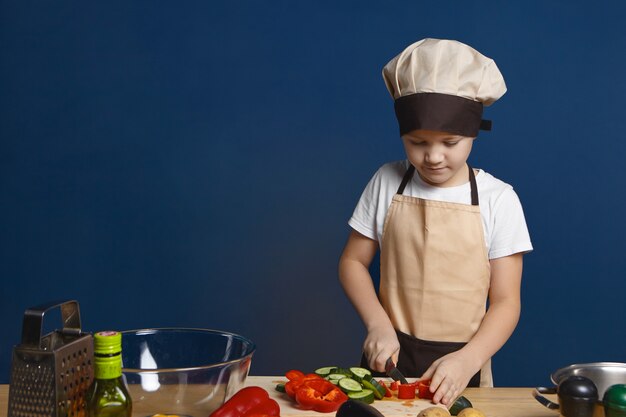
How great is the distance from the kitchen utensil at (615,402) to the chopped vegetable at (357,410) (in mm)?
328

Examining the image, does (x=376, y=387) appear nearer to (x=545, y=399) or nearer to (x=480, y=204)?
(x=545, y=399)

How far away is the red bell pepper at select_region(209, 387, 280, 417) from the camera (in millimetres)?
1174

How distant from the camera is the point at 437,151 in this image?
167 centimetres

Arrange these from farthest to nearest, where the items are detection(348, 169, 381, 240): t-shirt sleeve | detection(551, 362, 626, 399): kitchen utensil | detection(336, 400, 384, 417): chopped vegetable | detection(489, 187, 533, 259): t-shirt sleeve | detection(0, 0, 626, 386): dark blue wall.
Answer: detection(0, 0, 626, 386): dark blue wall
detection(348, 169, 381, 240): t-shirt sleeve
detection(489, 187, 533, 259): t-shirt sleeve
detection(551, 362, 626, 399): kitchen utensil
detection(336, 400, 384, 417): chopped vegetable

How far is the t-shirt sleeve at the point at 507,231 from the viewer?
5.89 ft

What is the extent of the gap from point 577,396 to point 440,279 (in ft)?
2.36

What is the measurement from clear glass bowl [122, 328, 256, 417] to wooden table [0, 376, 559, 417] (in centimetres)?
12

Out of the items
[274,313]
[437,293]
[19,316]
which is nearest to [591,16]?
[437,293]

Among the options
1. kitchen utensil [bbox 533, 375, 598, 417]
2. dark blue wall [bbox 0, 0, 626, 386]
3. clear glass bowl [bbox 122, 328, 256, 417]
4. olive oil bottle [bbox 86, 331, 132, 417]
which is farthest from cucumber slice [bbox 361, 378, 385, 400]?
dark blue wall [bbox 0, 0, 626, 386]

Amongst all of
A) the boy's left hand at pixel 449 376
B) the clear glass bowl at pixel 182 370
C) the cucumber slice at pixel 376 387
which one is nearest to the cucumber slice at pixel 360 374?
the cucumber slice at pixel 376 387

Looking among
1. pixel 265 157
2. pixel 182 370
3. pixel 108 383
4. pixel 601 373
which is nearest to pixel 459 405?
pixel 601 373

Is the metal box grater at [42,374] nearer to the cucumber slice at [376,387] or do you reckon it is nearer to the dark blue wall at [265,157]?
the cucumber slice at [376,387]

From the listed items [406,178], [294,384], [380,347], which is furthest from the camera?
[406,178]

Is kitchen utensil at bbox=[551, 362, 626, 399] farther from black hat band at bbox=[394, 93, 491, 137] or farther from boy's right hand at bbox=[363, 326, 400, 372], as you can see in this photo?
black hat band at bbox=[394, 93, 491, 137]
